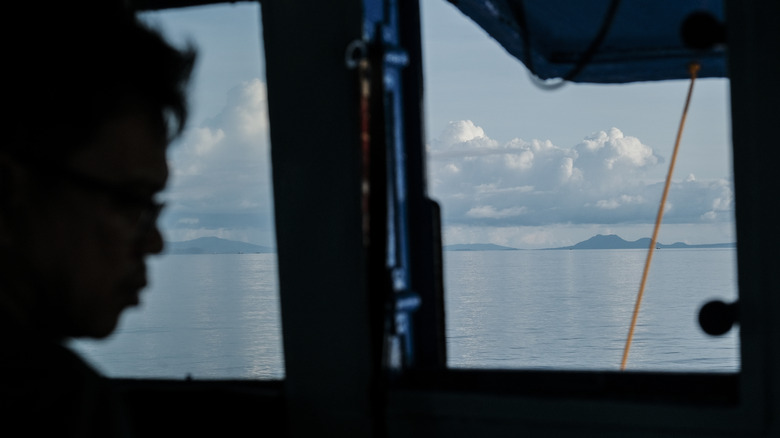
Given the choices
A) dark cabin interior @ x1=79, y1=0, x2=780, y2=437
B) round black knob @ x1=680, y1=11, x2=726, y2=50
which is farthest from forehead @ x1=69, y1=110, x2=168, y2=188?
round black knob @ x1=680, y1=11, x2=726, y2=50

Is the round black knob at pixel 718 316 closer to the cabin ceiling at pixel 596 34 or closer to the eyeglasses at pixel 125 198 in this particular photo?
the cabin ceiling at pixel 596 34

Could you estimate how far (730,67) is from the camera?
130 cm

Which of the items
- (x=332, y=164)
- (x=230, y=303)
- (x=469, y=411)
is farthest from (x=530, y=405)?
(x=230, y=303)

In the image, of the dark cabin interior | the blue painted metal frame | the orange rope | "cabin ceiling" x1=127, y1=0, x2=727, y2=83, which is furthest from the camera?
the orange rope

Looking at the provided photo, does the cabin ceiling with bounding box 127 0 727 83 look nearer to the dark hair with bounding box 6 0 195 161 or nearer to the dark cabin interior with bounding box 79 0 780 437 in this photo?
the dark cabin interior with bounding box 79 0 780 437

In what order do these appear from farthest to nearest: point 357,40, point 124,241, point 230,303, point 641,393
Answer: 1. point 230,303
2. point 357,40
3. point 641,393
4. point 124,241

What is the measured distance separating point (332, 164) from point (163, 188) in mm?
707

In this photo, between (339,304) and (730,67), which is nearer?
(730,67)

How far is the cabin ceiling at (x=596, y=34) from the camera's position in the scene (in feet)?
6.79

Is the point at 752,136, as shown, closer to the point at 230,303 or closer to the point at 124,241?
the point at 124,241

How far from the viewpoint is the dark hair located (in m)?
0.69

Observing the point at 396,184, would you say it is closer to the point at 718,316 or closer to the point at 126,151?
the point at 718,316

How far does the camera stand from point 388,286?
154 cm

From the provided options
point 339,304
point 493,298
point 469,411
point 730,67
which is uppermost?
point 730,67
